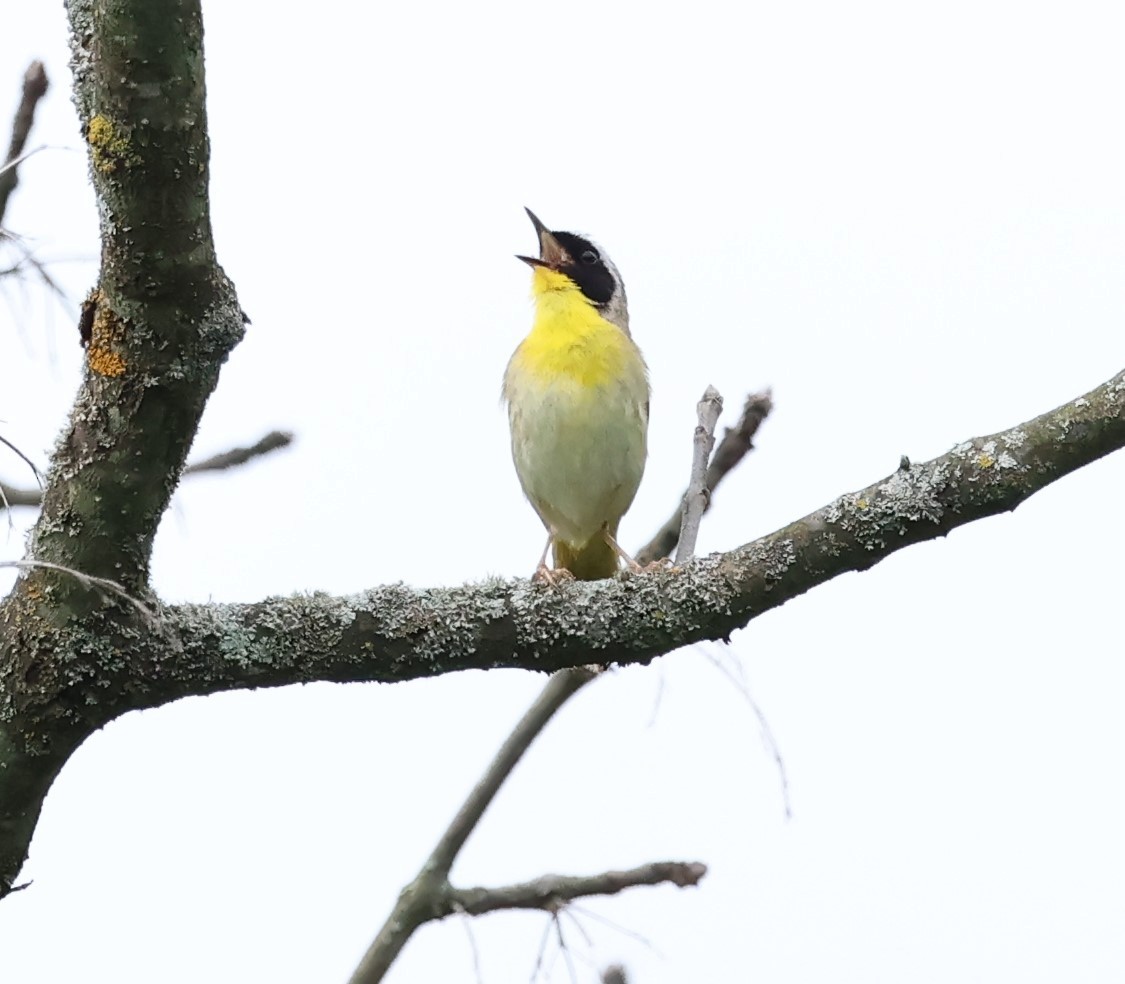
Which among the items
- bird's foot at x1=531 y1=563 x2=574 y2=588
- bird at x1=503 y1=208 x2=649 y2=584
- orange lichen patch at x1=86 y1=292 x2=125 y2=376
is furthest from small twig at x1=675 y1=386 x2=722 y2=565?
orange lichen patch at x1=86 y1=292 x2=125 y2=376

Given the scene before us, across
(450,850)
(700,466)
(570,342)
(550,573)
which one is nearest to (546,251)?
(570,342)

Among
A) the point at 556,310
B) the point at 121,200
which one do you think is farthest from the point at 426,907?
the point at 556,310

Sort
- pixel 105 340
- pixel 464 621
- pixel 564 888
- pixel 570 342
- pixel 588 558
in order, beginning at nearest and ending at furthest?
pixel 105 340 < pixel 464 621 < pixel 564 888 < pixel 570 342 < pixel 588 558

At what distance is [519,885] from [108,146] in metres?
2.54

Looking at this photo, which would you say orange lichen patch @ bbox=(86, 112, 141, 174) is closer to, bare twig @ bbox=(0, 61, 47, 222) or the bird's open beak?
bare twig @ bbox=(0, 61, 47, 222)

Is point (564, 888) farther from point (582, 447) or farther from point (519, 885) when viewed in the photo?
point (582, 447)

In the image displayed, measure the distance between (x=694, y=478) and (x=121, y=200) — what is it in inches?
99.7

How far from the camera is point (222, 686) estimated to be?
3162mm

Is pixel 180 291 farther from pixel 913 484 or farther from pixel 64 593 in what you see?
pixel 913 484

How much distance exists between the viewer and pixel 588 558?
6.82m

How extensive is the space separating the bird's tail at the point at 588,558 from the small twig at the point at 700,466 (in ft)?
6.06

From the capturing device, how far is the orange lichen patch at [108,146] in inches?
102

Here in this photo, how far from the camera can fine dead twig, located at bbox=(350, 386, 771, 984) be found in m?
4.01

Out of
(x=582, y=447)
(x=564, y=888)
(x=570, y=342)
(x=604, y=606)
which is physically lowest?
(x=564, y=888)
